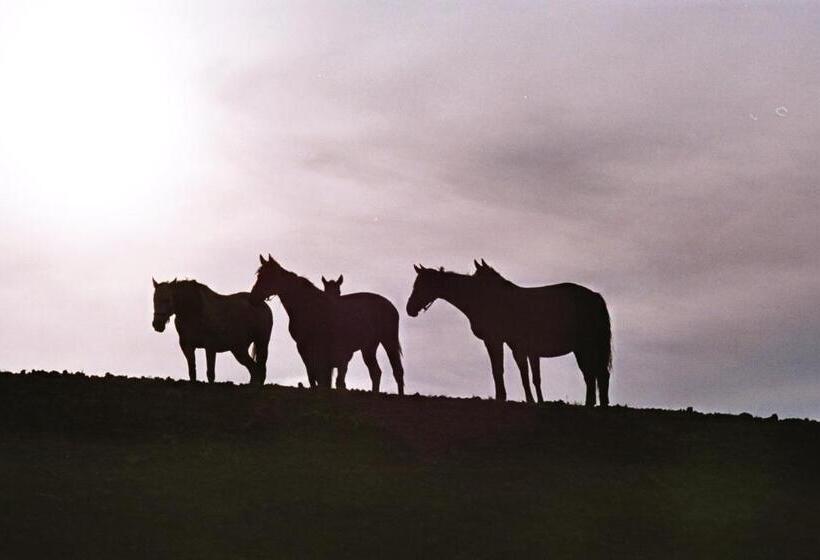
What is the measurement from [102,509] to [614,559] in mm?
6638

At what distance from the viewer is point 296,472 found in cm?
1858

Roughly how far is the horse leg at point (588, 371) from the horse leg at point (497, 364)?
1982 millimetres

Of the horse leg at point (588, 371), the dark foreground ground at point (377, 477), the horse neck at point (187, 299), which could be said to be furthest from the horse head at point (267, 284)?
the horse leg at point (588, 371)

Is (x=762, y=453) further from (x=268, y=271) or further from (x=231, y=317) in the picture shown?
(x=231, y=317)

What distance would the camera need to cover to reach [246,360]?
33375mm

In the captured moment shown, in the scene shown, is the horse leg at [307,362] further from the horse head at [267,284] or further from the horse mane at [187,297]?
the horse mane at [187,297]

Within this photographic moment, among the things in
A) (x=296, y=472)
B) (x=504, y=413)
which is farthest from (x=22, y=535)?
(x=504, y=413)

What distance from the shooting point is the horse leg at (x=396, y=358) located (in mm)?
31531

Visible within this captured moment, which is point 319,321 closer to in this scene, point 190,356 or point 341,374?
point 341,374

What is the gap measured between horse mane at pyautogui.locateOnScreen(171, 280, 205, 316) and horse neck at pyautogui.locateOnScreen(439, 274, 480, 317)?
6.40 metres

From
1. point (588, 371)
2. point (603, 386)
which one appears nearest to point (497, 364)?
point (588, 371)

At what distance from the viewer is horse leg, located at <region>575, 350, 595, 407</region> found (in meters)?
28.8

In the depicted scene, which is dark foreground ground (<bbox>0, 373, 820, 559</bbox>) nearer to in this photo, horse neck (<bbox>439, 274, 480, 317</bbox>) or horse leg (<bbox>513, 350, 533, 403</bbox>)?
horse leg (<bbox>513, 350, 533, 403</bbox>)

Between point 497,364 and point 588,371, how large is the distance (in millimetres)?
2502
